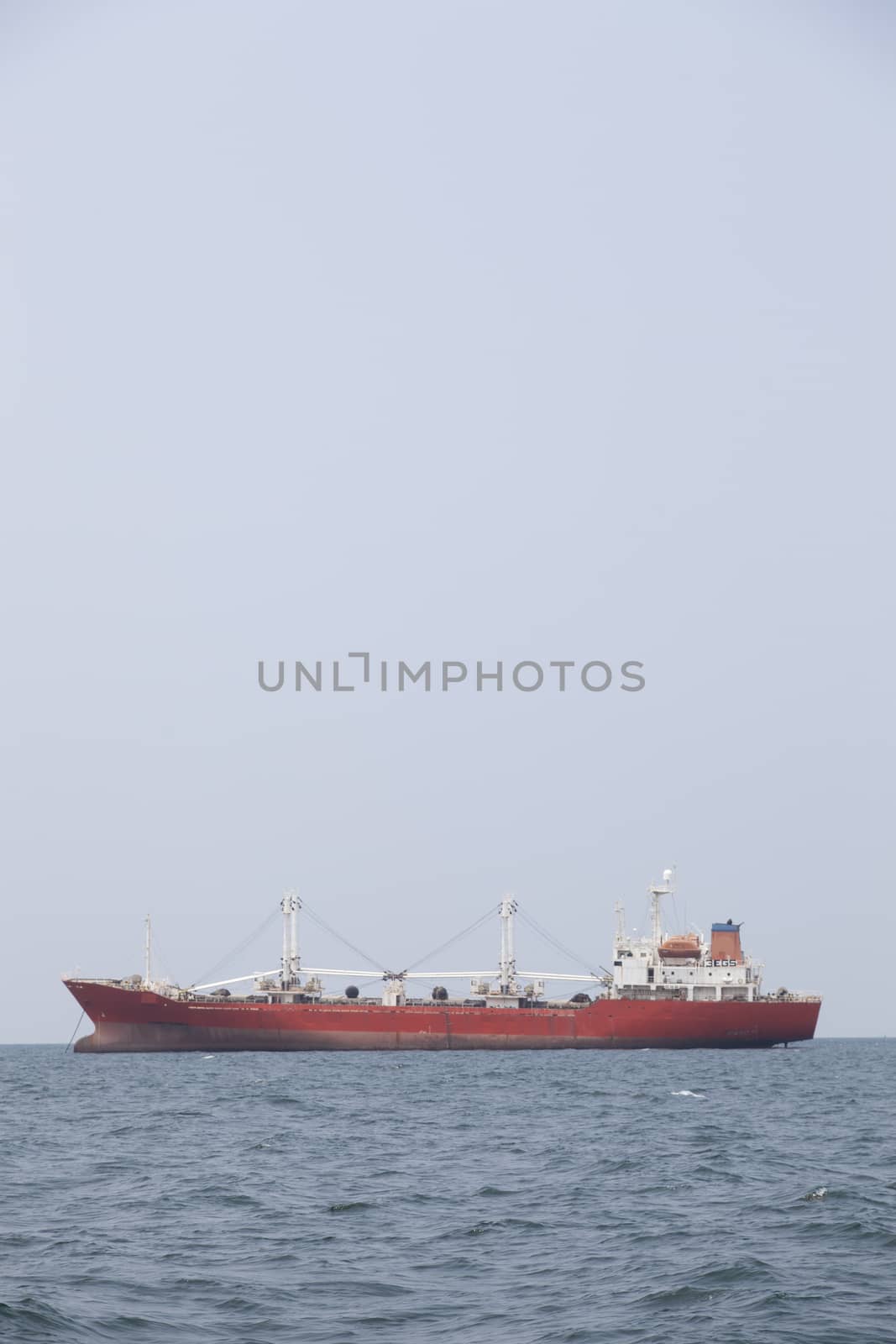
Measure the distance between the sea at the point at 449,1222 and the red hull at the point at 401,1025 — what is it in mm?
47792

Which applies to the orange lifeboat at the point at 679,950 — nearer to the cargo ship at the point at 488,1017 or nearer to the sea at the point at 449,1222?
the cargo ship at the point at 488,1017

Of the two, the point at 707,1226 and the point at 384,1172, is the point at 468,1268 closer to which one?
the point at 707,1226

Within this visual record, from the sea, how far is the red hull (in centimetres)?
4779

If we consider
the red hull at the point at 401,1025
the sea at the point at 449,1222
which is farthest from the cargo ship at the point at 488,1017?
the sea at the point at 449,1222

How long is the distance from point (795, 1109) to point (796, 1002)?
181 ft

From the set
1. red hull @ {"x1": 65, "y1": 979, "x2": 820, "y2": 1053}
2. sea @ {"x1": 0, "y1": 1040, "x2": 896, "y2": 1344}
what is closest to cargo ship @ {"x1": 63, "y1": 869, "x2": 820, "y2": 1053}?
red hull @ {"x1": 65, "y1": 979, "x2": 820, "y2": 1053}

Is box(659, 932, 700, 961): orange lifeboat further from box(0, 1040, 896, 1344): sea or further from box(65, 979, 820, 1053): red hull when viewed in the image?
box(0, 1040, 896, 1344): sea

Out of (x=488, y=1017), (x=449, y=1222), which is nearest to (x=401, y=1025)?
(x=488, y=1017)

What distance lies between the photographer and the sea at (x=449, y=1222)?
18.8 m

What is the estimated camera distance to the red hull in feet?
327

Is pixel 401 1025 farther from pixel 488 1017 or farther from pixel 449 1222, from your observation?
pixel 449 1222

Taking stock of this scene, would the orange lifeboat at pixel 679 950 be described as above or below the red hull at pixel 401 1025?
above

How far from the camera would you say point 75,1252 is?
22.9 m

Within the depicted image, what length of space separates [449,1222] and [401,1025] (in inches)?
3031
